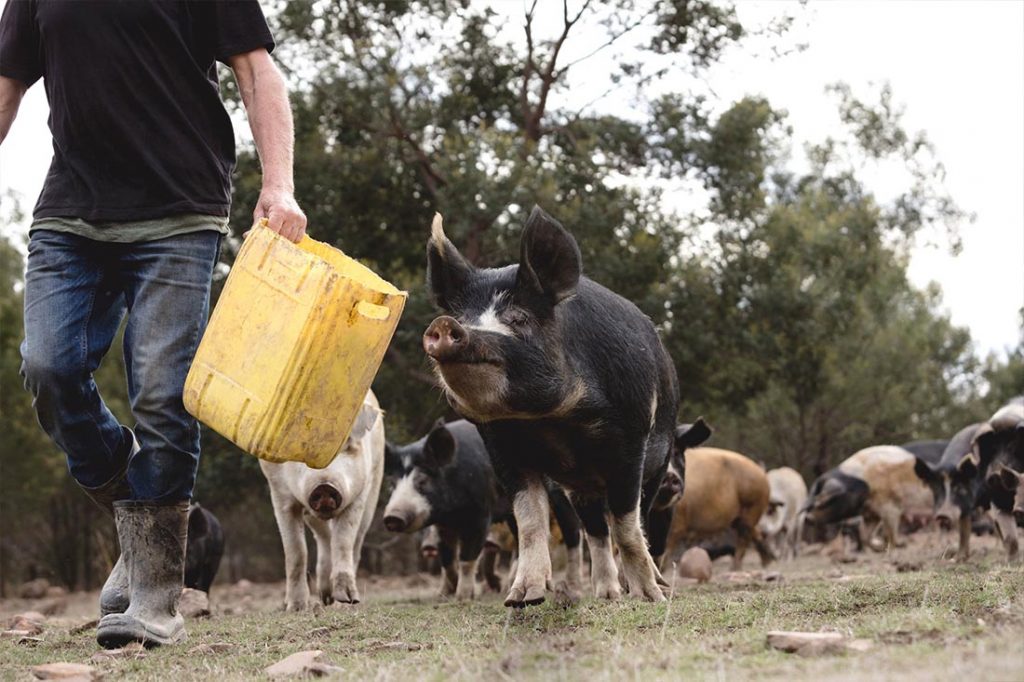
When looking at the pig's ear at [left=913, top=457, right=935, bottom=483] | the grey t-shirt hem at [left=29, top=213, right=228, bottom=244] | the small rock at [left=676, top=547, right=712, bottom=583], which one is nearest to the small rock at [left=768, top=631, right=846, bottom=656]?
the grey t-shirt hem at [left=29, top=213, right=228, bottom=244]

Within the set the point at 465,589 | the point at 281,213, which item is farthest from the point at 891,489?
the point at 281,213

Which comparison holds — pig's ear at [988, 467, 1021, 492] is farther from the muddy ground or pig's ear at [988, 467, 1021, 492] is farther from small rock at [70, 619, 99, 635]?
small rock at [70, 619, 99, 635]

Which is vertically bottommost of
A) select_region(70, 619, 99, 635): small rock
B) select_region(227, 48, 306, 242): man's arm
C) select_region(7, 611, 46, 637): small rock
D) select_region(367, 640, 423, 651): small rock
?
select_region(7, 611, 46, 637): small rock

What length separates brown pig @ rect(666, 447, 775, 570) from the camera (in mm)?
12891

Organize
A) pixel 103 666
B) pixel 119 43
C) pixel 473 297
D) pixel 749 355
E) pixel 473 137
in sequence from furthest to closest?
pixel 749 355, pixel 473 137, pixel 473 297, pixel 119 43, pixel 103 666

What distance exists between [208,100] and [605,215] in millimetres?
11962

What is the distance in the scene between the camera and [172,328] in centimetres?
439

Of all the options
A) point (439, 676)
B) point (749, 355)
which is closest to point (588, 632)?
point (439, 676)

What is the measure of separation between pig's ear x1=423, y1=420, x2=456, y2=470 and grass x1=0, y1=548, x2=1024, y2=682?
2666 millimetres

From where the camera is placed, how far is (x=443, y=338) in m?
4.32

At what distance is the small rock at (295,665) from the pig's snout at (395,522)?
4.90 meters

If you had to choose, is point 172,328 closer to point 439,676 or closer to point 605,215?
point 439,676

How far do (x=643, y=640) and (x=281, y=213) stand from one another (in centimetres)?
183

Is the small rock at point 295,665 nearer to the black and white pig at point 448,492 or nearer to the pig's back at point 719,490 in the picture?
the black and white pig at point 448,492
